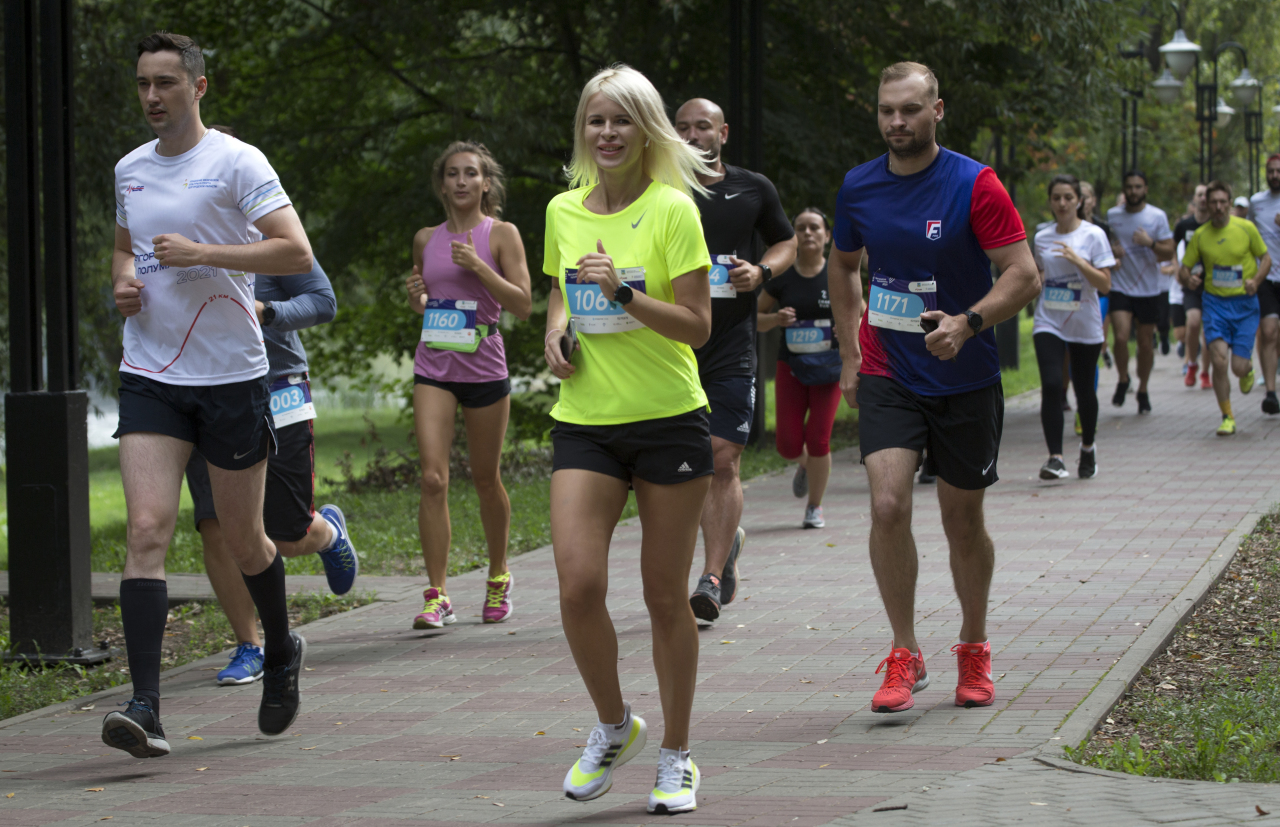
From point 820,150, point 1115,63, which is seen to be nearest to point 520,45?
point 820,150

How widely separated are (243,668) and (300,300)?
1.52 meters

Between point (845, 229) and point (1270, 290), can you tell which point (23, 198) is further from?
point (1270, 290)

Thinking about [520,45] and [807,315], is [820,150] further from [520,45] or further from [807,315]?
[807,315]

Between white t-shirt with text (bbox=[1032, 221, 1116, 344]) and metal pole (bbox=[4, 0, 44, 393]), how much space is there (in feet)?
24.2

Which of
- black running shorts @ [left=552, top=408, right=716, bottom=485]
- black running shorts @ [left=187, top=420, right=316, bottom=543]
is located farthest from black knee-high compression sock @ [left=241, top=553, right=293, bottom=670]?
black running shorts @ [left=552, top=408, right=716, bottom=485]

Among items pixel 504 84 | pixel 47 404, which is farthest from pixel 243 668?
pixel 504 84

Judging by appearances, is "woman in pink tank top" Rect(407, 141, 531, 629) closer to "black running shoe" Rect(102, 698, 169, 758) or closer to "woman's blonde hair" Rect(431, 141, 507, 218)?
"woman's blonde hair" Rect(431, 141, 507, 218)

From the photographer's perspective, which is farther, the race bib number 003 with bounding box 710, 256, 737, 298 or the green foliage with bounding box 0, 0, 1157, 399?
the green foliage with bounding box 0, 0, 1157, 399

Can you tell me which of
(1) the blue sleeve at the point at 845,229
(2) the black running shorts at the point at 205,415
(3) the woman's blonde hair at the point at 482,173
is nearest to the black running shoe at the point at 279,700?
(2) the black running shorts at the point at 205,415

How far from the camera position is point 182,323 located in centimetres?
516

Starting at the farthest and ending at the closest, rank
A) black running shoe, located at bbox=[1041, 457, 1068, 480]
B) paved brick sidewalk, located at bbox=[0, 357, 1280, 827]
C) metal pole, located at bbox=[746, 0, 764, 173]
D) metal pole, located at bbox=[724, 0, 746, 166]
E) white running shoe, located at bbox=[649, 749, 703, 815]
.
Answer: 1. metal pole, located at bbox=[746, 0, 764, 173]
2. metal pole, located at bbox=[724, 0, 746, 166]
3. black running shoe, located at bbox=[1041, 457, 1068, 480]
4. paved brick sidewalk, located at bbox=[0, 357, 1280, 827]
5. white running shoe, located at bbox=[649, 749, 703, 815]

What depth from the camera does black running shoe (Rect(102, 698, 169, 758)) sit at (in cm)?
477

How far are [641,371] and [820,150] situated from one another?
1154 cm

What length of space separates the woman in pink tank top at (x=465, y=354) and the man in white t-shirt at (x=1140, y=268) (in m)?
10.2
